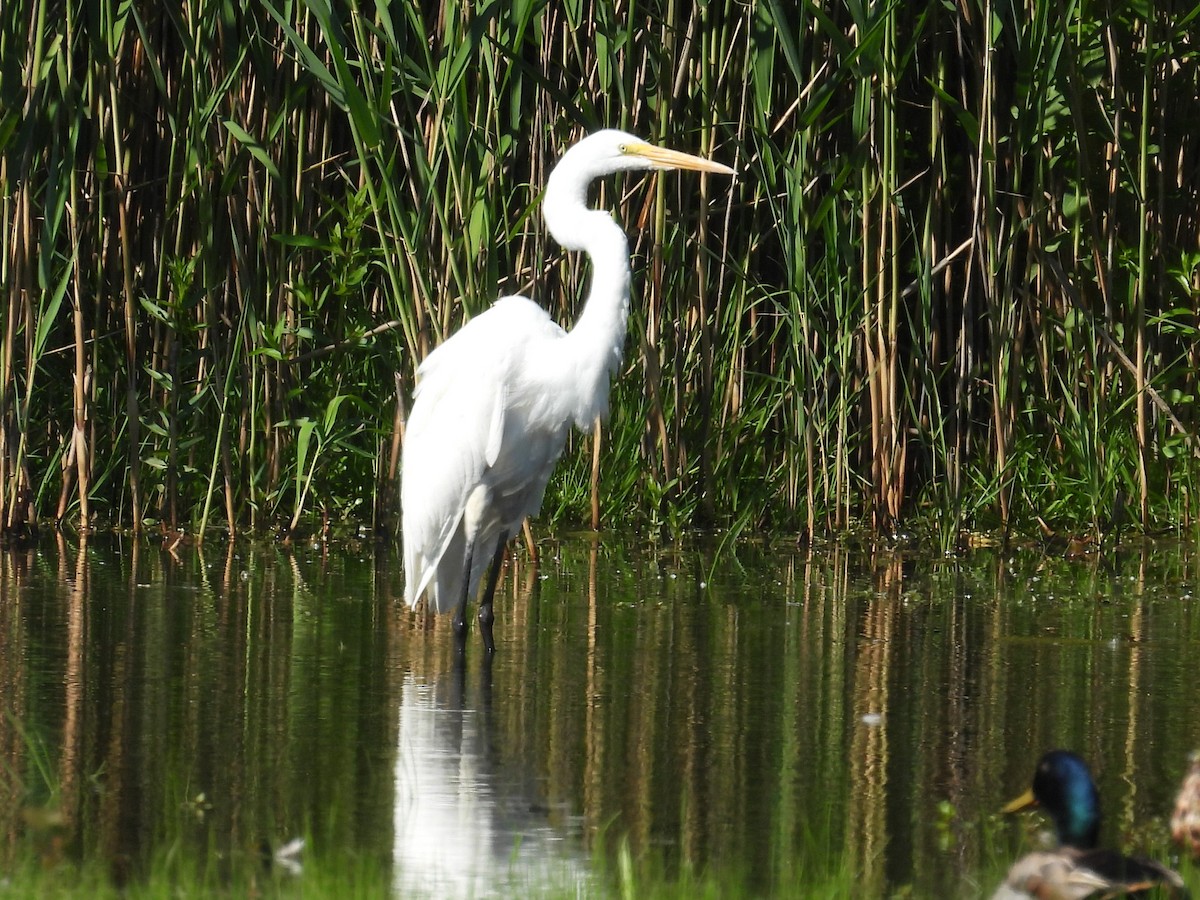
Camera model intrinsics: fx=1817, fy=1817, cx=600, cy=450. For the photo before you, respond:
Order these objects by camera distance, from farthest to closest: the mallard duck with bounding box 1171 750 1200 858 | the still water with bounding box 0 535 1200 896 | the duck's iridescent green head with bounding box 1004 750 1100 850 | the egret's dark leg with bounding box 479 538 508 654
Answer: the egret's dark leg with bounding box 479 538 508 654 < the still water with bounding box 0 535 1200 896 < the mallard duck with bounding box 1171 750 1200 858 < the duck's iridescent green head with bounding box 1004 750 1100 850

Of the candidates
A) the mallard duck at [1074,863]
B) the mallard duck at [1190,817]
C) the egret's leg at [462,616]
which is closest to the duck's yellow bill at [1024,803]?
the mallard duck at [1074,863]

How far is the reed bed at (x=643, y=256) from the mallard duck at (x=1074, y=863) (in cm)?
454

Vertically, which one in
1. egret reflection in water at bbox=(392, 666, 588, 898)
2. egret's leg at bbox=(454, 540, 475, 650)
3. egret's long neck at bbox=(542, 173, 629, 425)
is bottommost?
egret reflection in water at bbox=(392, 666, 588, 898)

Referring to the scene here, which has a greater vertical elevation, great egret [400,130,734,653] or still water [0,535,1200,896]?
great egret [400,130,734,653]

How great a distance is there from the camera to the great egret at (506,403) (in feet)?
20.5

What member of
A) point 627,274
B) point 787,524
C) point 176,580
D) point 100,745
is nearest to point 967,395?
point 787,524

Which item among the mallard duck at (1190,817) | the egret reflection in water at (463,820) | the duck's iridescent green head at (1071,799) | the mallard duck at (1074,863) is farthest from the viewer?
the mallard duck at (1190,817)

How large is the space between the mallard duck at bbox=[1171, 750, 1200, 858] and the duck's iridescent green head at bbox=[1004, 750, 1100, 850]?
41 cm

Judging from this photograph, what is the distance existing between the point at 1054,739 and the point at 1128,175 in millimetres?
4646

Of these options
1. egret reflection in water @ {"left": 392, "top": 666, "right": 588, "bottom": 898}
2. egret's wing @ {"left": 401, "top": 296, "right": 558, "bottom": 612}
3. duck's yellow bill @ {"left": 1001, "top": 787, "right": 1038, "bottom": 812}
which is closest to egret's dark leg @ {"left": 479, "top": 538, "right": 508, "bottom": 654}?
egret's wing @ {"left": 401, "top": 296, "right": 558, "bottom": 612}

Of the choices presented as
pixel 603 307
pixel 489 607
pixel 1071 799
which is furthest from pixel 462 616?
pixel 1071 799

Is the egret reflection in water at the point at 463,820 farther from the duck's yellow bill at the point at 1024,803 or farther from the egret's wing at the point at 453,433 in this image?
the egret's wing at the point at 453,433

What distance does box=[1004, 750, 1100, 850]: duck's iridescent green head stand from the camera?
10.3 feet

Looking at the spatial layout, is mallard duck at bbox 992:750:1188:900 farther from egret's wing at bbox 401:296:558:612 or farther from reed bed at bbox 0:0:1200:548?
reed bed at bbox 0:0:1200:548
